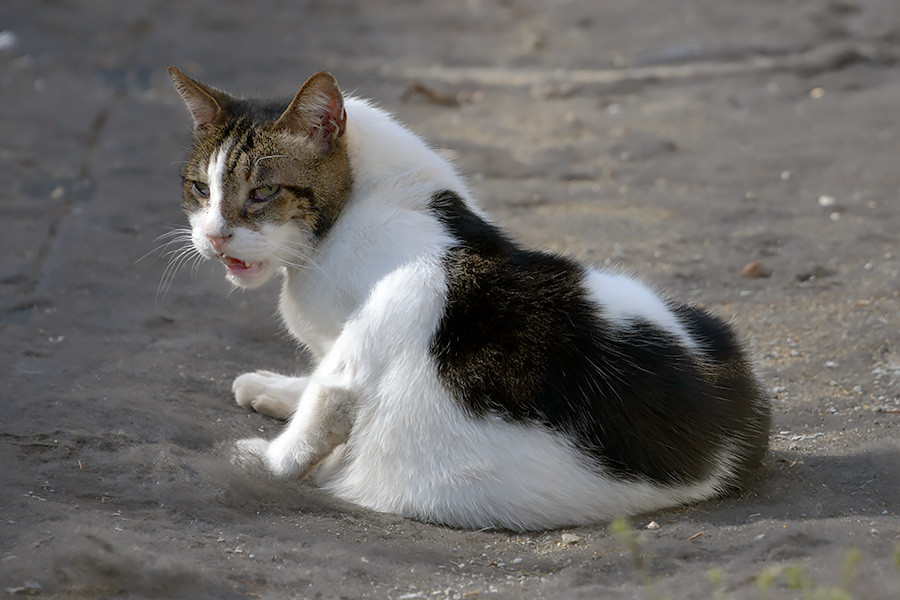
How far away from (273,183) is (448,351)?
80 centimetres

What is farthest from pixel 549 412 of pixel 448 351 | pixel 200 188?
pixel 200 188

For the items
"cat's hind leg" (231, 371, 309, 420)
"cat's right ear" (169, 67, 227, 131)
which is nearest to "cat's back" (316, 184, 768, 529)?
"cat's hind leg" (231, 371, 309, 420)

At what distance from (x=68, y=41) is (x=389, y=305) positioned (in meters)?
7.63

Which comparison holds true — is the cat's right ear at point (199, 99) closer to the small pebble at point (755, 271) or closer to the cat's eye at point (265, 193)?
the cat's eye at point (265, 193)

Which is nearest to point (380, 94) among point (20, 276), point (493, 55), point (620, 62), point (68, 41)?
point (493, 55)

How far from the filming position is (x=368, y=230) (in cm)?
307

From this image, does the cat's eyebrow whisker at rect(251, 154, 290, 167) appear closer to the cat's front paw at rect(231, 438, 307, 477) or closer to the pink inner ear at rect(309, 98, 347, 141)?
the pink inner ear at rect(309, 98, 347, 141)

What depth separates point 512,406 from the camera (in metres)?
2.77

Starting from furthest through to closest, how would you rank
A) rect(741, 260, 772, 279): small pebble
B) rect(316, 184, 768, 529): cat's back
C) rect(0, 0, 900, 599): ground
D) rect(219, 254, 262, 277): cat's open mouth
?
rect(741, 260, 772, 279): small pebble
rect(219, 254, 262, 277): cat's open mouth
rect(316, 184, 768, 529): cat's back
rect(0, 0, 900, 599): ground

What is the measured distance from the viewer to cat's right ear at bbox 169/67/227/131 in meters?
3.26

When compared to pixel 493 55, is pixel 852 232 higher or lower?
lower

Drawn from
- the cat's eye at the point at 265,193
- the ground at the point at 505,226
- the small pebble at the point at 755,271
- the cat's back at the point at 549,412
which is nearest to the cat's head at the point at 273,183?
the cat's eye at the point at 265,193

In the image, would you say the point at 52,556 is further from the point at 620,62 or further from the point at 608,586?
the point at 620,62

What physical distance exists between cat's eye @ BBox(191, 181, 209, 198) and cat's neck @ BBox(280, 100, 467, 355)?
39 cm
